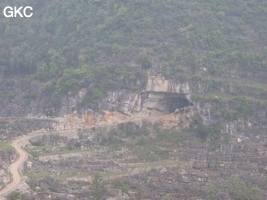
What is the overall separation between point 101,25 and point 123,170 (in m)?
22.4

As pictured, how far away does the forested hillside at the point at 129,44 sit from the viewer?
7181cm

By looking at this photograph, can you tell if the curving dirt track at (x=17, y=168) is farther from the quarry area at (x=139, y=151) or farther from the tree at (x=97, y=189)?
the tree at (x=97, y=189)

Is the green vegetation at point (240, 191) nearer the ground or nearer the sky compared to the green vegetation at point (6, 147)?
nearer the ground

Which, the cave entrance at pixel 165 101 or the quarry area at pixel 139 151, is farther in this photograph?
the cave entrance at pixel 165 101

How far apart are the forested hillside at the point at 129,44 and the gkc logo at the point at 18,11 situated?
79cm

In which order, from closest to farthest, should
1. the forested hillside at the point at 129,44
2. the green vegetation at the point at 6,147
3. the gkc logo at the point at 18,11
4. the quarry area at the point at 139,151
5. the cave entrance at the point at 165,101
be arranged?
1. the quarry area at the point at 139,151
2. the green vegetation at the point at 6,147
3. the cave entrance at the point at 165,101
4. the forested hillside at the point at 129,44
5. the gkc logo at the point at 18,11

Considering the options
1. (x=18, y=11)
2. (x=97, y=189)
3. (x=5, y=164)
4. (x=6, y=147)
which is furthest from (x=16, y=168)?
(x=18, y=11)

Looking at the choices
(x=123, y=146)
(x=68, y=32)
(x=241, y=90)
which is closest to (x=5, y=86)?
(x=68, y=32)

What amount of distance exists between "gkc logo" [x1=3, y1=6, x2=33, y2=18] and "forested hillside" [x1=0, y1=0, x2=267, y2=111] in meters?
0.79

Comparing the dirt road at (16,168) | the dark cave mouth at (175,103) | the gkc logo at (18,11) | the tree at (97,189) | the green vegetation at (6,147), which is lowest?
the tree at (97,189)

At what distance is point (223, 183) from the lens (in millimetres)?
60062

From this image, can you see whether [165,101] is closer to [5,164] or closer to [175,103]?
[175,103]

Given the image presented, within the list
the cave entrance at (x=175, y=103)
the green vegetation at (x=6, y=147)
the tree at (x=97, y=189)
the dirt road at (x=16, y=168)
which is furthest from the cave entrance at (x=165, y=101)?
the tree at (x=97, y=189)

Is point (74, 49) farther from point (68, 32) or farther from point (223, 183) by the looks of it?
point (223, 183)
